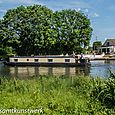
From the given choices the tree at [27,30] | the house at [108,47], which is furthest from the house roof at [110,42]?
the tree at [27,30]

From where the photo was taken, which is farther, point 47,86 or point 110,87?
point 47,86

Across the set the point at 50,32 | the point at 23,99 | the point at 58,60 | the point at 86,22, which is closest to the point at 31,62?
the point at 58,60

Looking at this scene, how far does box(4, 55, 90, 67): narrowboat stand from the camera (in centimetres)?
6706

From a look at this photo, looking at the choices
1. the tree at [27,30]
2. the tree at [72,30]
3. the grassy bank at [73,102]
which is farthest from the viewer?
the tree at [72,30]

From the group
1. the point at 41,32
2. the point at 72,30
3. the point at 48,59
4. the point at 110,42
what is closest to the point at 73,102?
the point at 48,59

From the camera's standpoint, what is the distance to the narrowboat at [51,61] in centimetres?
6706

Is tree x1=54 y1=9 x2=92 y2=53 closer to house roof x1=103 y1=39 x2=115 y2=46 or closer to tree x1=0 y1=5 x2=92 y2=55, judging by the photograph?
tree x1=0 y1=5 x2=92 y2=55

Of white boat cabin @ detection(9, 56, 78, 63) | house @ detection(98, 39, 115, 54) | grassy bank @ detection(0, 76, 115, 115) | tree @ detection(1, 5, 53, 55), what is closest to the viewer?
grassy bank @ detection(0, 76, 115, 115)

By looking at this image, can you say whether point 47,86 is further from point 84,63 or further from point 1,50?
point 1,50

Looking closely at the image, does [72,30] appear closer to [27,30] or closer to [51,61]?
[27,30]

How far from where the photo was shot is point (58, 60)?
2687 inches

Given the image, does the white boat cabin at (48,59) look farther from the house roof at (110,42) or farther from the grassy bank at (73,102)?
the house roof at (110,42)

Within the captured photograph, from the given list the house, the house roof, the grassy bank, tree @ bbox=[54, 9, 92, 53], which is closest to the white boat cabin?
tree @ bbox=[54, 9, 92, 53]

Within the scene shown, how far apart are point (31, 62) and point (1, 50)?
1854 cm
